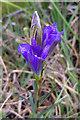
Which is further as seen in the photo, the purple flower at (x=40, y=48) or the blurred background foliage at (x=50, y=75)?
the blurred background foliage at (x=50, y=75)

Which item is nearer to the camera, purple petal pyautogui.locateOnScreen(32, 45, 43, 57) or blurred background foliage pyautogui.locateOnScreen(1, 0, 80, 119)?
purple petal pyautogui.locateOnScreen(32, 45, 43, 57)

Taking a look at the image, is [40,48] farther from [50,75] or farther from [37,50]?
[50,75]

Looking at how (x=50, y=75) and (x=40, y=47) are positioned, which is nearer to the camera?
(x=40, y=47)

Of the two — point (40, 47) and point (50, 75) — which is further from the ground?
point (40, 47)

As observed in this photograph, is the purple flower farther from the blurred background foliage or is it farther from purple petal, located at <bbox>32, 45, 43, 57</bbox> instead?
the blurred background foliage

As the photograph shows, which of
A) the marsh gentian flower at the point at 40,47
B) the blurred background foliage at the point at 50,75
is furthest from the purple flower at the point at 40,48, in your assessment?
the blurred background foliage at the point at 50,75

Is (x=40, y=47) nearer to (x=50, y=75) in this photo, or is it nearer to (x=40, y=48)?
(x=40, y=48)

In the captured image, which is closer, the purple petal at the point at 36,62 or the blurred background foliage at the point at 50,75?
the purple petal at the point at 36,62

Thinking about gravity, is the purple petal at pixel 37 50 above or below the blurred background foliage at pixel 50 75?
above

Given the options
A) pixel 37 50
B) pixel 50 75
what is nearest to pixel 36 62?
pixel 37 50

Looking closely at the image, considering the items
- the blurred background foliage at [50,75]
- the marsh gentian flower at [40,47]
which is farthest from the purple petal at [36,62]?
the blurred background foliage at [50,75]

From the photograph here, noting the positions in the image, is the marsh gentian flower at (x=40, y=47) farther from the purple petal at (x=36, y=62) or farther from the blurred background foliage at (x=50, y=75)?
the blurred background foliage at (x=50, y=75)

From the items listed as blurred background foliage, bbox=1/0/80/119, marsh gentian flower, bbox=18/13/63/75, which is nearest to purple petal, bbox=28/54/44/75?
marsh gentian flower, bbox=18/13/63/75
